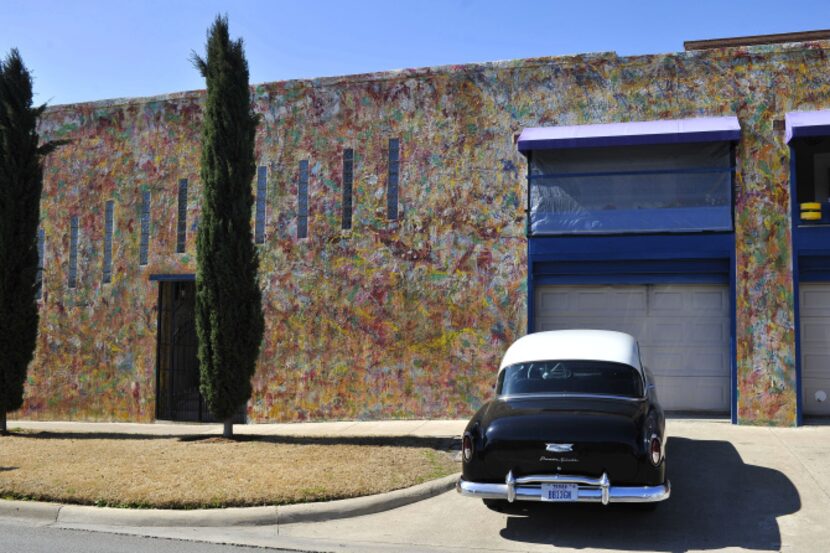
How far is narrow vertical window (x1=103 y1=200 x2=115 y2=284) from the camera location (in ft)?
59.5

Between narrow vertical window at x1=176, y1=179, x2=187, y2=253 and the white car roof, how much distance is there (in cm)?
988

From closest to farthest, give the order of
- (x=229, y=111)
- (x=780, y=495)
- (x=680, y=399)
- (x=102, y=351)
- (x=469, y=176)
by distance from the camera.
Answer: (x=780, y=495) → (x=229, y=111) → (x=680, y=399) → (x=469, y=176) → (x=102, y=351)

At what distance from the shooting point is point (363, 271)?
1580 centimetres

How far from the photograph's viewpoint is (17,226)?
48.7 feet

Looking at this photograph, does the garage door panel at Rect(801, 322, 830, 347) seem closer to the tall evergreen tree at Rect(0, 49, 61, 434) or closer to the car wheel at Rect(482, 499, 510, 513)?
the car wheel at Rect(482, 499, 510, 513)

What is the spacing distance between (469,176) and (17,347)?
28.5 ft

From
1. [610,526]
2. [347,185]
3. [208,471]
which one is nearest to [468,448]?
[610,526]

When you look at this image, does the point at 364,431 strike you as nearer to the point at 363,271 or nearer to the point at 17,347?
the point at 363,271

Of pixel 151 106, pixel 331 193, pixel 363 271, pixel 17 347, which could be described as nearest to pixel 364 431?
pixel 363 271

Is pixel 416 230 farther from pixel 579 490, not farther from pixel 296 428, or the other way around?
pixel 579 490

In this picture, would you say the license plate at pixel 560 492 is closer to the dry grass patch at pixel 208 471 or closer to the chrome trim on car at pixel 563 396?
the chrome trim on car at pixel 563 396

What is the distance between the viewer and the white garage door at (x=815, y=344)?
1374 cm

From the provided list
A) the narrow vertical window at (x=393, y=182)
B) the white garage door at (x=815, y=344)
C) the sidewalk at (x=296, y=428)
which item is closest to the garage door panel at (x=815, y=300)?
the white garage door at (x=815, y=344)

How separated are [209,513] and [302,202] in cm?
894
